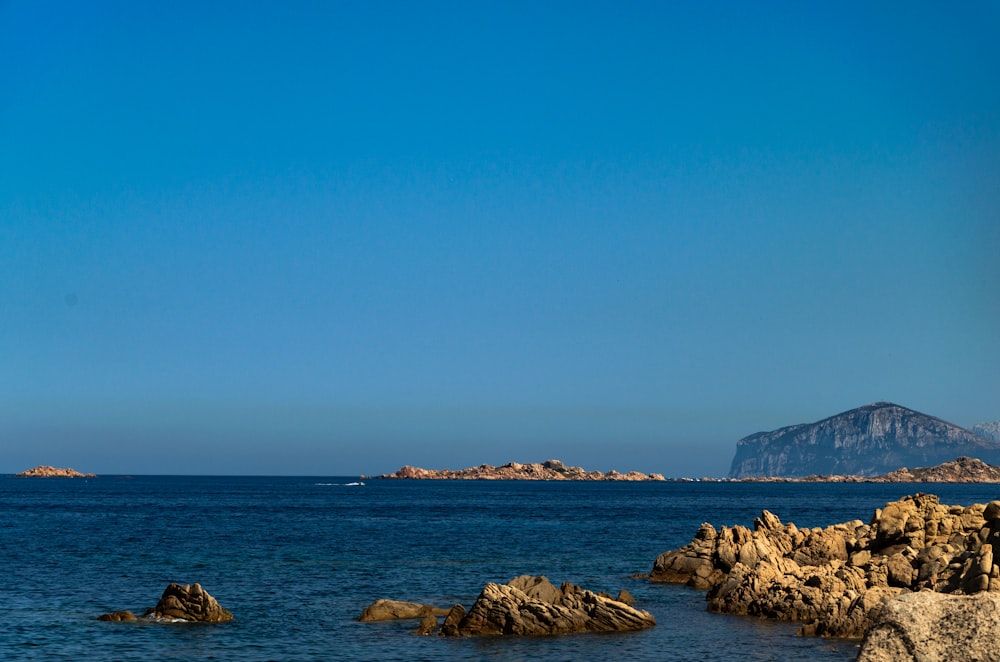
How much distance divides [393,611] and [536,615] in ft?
24.3

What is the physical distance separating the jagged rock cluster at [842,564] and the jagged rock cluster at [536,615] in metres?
6.60

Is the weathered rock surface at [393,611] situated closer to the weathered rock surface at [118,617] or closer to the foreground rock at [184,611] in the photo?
the foreground rock at [184,611]

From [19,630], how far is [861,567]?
1492 inches

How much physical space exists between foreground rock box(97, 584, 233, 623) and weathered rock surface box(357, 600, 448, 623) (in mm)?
5876

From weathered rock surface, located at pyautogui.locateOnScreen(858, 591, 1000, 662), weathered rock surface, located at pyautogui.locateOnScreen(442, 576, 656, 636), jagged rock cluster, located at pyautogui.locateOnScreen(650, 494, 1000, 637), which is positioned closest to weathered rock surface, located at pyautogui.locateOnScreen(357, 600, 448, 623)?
weathered rock surface, located at pyautogui.locateOnScreen(442, 576, 656, 636)

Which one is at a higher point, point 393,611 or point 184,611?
point 184,611

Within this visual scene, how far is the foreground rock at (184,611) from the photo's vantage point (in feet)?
141

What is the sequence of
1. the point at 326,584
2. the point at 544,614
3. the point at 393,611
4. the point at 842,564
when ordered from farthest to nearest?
1. the point at 326,584
2. the point at 842,564
3. the point at 393,611
4. the point at 544,614

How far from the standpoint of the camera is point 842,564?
4997cm

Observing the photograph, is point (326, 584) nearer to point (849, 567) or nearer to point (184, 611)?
point (184, 611)

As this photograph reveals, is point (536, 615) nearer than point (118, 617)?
Yes

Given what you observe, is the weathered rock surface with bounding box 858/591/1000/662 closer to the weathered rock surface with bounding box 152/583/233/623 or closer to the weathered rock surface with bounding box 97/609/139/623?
the weathered rock surface with bounding box 152/583/233/623

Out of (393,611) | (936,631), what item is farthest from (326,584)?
(936,631)

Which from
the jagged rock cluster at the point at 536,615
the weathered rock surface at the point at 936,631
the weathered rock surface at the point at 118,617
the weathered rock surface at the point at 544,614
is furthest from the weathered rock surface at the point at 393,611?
the weathered rock surface at the point at 936,631
